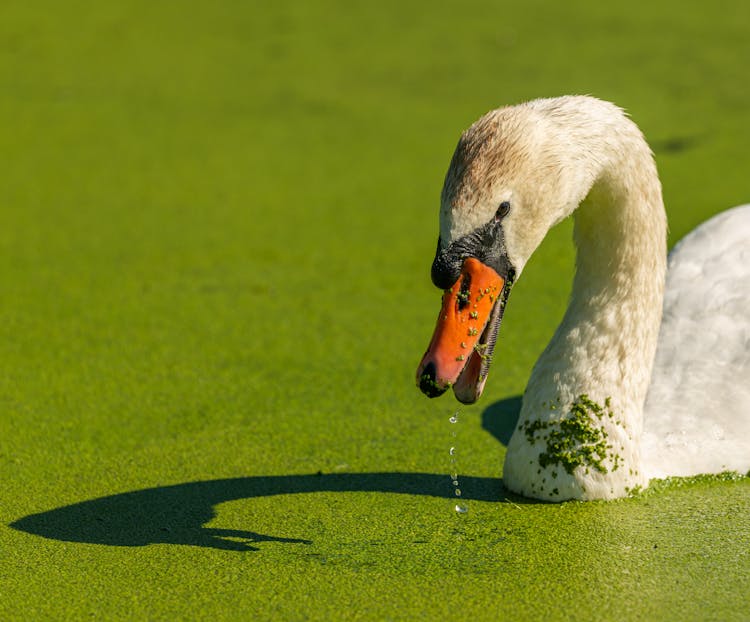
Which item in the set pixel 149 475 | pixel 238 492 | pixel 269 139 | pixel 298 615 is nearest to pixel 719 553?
pixel 298 615

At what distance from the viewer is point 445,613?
2.50 m

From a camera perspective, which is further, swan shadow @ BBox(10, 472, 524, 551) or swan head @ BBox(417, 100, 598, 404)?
swan shadow @ BBox(10, 472, 524, 551)

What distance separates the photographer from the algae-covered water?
270 centimetres

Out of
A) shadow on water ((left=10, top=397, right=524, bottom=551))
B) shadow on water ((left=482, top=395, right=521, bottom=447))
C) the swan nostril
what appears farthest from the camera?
shadow on water ((left=482, top=395, right=521, bottom=447))

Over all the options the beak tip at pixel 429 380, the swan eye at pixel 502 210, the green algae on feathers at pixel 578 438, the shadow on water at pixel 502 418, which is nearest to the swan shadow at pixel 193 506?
the green algae on feathers at pixel 578 438

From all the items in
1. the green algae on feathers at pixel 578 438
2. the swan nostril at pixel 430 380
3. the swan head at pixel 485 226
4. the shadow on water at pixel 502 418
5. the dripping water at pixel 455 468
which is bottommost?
the shadow on water at pixel 502 418

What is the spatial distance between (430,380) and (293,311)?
2.16 meters

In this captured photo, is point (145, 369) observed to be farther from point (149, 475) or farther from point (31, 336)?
point (149, 475)

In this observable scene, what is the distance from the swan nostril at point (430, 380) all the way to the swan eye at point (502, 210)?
33cm

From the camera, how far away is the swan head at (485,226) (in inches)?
99.5

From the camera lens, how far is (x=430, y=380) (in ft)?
8.29

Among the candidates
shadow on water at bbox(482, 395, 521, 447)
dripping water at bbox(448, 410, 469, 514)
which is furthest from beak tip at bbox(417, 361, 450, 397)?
shadow on water at bbox(482, 395, 521, 447)

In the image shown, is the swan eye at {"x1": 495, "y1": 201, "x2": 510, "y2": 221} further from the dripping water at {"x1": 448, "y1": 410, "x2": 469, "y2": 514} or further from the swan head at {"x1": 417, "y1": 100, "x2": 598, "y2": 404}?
the dripping water at {"x1": 448, "y1": 410, "x2": 469, "y2": 514}

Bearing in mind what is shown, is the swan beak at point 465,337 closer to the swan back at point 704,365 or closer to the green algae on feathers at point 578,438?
the green algae on feathers at point 578,438
